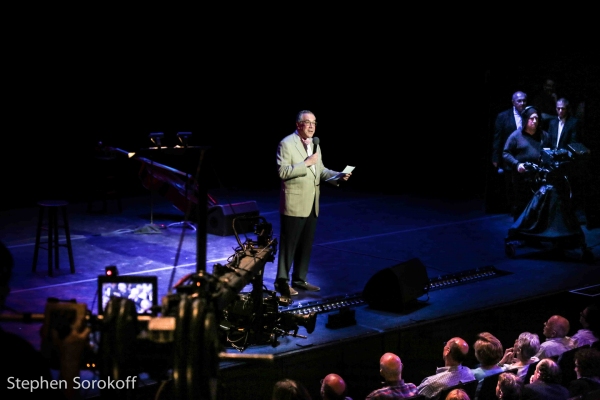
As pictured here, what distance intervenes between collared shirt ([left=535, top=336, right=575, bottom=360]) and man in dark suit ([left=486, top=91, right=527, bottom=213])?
611 cm

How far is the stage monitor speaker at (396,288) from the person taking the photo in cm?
792

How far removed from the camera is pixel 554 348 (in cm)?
655

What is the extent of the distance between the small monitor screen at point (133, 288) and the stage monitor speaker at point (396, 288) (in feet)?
12.9

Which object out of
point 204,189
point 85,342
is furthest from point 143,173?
point 85,342

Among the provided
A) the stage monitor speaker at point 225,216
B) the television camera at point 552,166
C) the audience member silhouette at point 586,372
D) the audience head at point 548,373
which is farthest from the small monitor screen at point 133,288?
the television camera at point 552,166

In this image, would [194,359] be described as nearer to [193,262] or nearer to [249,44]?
[193,262]

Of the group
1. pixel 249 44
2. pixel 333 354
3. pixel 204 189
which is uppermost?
Answer: pixel 249 44

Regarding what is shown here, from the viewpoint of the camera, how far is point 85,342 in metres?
3.24

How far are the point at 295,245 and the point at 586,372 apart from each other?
3.47m

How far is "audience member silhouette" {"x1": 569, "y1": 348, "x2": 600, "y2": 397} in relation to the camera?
18.1 feet

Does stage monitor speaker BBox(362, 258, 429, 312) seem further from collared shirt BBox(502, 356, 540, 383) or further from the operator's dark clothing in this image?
the operator's dark clothing

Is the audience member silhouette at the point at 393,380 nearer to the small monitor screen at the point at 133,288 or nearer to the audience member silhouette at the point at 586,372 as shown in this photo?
the audience member silhouette at the point at 586,372

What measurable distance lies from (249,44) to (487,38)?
412 cm

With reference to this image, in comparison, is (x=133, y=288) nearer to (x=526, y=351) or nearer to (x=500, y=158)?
(x=526, y=351)
